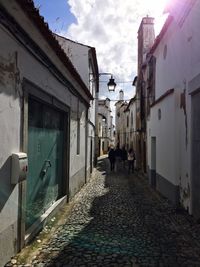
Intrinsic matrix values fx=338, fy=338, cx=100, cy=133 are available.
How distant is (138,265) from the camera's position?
4547 mm

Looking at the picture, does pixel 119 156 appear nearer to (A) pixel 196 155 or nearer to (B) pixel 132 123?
(B) pixel 132 123

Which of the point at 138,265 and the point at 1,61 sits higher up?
the point at 1,61

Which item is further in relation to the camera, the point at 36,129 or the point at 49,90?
the point at 49,90

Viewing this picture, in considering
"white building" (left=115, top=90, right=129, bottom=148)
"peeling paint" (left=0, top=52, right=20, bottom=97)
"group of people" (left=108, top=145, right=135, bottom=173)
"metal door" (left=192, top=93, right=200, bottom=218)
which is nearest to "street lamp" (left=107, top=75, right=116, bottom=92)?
"group of people" (left=108, top=145, right=135, bottom=173)

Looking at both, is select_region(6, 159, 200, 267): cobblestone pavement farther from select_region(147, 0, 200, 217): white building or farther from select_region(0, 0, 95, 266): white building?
select_region(147, 0, 200, 217): white building

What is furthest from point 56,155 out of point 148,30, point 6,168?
point 148,30

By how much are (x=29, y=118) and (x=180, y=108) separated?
4.66 meters

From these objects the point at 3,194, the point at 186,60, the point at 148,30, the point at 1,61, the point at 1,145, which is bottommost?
the point at 3,194

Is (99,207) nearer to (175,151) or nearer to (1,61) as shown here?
(175,151)

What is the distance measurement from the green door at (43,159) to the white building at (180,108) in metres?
3.13

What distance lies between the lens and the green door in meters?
5.79

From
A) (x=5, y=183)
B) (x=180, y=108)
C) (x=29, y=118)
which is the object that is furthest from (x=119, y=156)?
(x=5, y=183)

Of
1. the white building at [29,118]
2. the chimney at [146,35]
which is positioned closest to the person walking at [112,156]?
the chimney at [146,35]

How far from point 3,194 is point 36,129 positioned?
78.9 inches
